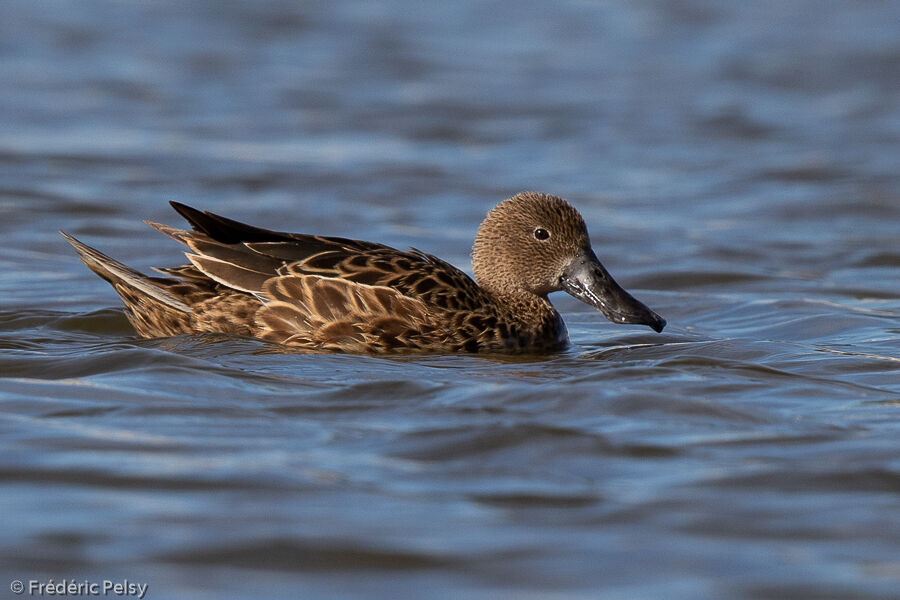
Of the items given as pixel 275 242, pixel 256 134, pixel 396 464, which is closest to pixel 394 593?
pixel 396 464

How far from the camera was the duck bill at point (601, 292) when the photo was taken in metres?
8.40

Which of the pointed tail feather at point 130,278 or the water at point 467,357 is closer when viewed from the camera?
the water at point 467,357

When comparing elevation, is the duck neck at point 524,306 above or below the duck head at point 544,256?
below

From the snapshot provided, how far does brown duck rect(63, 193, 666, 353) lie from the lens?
7.80 metres

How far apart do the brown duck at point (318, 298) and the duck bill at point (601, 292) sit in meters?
0.02

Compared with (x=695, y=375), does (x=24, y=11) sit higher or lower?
higher

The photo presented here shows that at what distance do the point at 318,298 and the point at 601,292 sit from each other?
166 cm

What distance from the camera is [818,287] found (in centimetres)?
1041

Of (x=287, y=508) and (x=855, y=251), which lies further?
(x=855, y=251)

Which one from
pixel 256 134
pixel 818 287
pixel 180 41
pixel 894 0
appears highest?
pixel 894 0

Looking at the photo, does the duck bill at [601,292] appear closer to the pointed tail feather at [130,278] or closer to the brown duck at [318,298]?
the brown duck at [318,298]

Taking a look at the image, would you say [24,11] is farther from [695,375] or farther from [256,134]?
[695,375]

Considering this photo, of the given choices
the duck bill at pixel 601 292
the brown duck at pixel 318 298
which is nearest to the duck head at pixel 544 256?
the duck bill at pixel 601 292

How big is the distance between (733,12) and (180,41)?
772 centimetres
